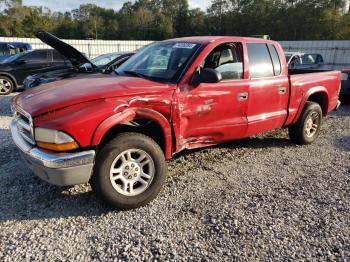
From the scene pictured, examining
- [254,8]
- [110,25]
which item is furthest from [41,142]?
[110,25]

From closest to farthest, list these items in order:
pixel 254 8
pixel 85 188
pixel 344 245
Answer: pixel 344 245, pixel 85 188, pixel 254 8

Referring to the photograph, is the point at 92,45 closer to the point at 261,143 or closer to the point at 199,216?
the point at 261,143

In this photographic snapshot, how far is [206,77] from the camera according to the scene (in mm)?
3736

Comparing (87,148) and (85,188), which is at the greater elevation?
(87,148)

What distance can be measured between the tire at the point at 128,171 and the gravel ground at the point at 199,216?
18 centimetres

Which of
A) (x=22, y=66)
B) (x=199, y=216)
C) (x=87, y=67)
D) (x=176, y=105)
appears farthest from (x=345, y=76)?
(x=22, y=66)

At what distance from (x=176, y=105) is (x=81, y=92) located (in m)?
1.04

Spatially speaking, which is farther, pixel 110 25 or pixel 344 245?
pixel 110 25

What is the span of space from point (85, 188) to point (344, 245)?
2831 mm

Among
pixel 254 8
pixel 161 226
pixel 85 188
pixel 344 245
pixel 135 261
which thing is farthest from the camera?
pixel 254 8

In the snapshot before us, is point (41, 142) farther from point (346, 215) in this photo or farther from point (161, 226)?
point (346, 215)

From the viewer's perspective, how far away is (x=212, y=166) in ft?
15.4

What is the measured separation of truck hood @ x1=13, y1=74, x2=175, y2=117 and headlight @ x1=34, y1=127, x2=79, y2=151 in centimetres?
19

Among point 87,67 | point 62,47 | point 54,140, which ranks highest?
point 62,47
